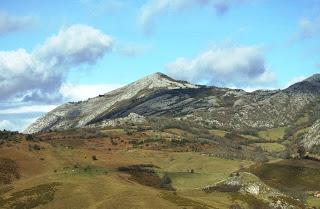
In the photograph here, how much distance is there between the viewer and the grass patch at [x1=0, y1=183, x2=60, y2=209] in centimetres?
8906

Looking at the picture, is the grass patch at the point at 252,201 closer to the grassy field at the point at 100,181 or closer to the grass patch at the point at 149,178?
the grassy field at the point at 100,181

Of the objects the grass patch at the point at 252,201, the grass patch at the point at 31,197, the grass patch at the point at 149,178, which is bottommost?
the grass patch at the point at 252,201

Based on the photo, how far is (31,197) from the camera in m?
92.6

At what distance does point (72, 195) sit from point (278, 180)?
291 ft

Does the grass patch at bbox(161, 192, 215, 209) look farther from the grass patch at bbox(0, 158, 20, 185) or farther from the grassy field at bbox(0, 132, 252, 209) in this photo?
the grass patch at bbox(0, 158, 20, 185)

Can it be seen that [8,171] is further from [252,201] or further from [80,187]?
[252,201]

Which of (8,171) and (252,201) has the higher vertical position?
(8,171)

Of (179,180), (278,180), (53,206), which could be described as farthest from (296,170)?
(53,206)

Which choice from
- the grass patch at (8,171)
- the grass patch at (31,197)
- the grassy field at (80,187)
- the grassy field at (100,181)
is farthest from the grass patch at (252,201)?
the grass patch at (8,171)

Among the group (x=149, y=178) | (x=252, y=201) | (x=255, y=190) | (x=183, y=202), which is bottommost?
(x=252, y=201)

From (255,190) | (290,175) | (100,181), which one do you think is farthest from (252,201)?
(290,175)

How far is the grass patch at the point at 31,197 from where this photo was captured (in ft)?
292

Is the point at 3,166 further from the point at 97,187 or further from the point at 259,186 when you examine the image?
the point at 259,186

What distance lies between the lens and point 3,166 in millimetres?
122188
